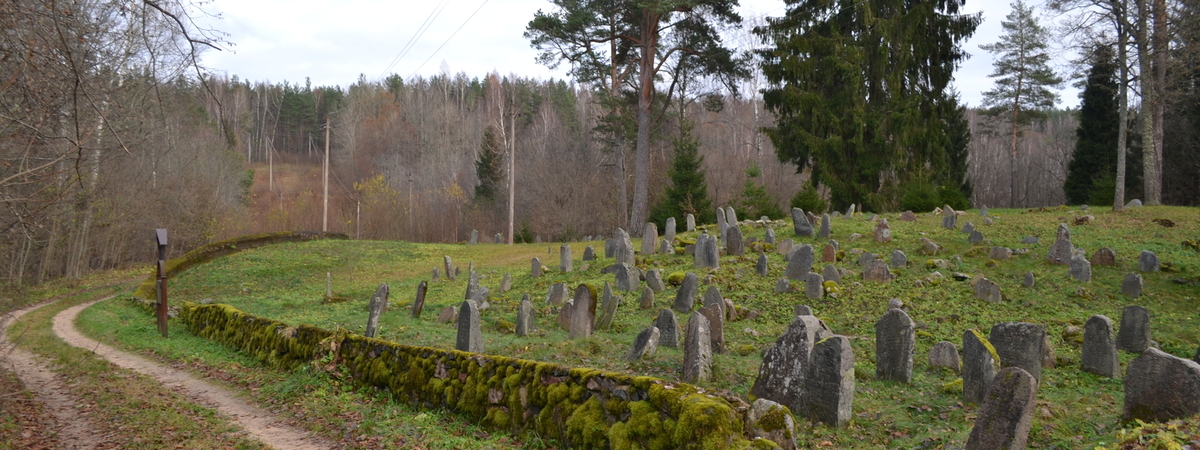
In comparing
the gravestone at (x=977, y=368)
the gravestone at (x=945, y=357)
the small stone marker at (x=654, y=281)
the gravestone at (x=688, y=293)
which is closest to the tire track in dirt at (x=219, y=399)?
the gravestone at (x=977, y=368)

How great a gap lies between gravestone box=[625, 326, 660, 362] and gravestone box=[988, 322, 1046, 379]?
387 centimetres

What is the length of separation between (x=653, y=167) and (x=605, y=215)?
5.09m

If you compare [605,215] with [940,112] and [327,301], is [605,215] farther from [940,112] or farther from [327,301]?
[327,301]

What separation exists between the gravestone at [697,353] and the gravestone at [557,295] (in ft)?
23.4

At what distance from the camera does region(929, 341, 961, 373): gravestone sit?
8.70 meters

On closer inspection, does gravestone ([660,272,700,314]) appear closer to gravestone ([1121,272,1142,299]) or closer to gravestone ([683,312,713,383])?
gravestone ([683,312,713,383])

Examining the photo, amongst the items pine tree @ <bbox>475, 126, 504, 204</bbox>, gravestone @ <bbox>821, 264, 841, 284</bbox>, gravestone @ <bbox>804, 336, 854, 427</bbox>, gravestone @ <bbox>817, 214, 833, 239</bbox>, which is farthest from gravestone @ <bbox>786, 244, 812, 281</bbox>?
pine tree @ <bbox>475, 126, 504, 204</bbox>

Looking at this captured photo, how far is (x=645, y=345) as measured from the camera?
9.27 meters

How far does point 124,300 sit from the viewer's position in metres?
21.0

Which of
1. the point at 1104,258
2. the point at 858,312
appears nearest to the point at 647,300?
the point at 858,312

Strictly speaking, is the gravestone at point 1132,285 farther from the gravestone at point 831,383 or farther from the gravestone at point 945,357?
the gravestone at point 831,383

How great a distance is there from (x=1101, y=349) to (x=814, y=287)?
566cm

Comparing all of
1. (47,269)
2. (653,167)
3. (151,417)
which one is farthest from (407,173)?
(151,417)

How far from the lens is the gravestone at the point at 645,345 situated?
9.23 meters
